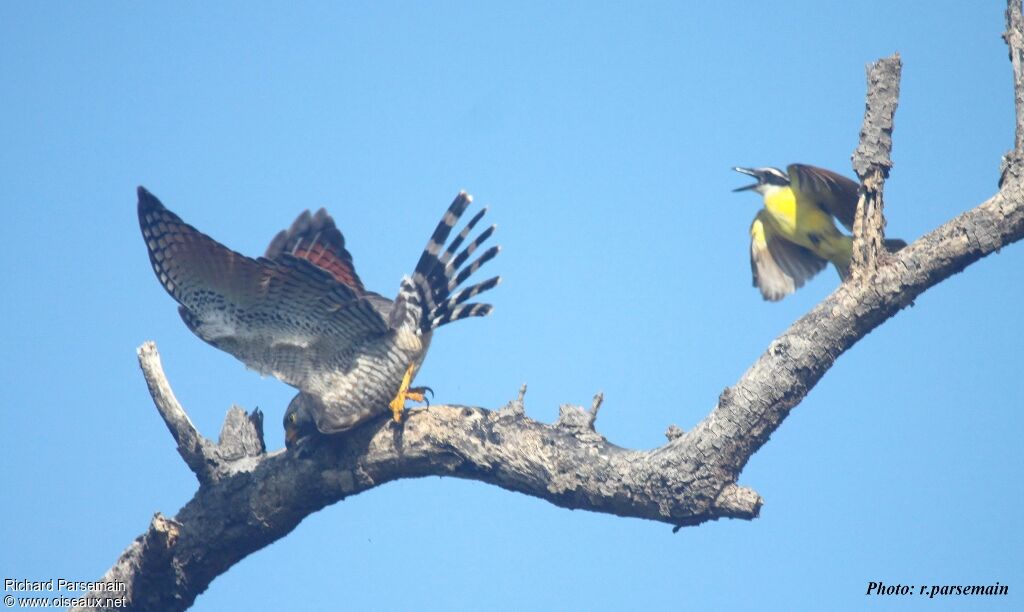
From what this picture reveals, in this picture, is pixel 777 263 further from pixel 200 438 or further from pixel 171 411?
pixel 171 411

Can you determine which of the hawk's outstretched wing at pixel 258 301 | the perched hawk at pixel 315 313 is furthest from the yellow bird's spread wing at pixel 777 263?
the hawk's outstretched wing at pixel 258 301

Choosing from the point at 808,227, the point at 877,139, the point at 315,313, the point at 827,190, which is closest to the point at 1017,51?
the point at 877,139

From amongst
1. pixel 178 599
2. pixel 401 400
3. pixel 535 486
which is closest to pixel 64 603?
pixel 178 599

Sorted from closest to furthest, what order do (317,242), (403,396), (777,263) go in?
(403,396) → (317,242) → (777,263)

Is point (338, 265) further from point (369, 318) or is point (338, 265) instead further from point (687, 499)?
point (687, 499)

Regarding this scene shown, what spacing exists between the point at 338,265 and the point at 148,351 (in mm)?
1572

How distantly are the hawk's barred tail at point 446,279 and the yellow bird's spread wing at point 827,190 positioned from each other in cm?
265

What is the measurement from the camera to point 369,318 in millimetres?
6004

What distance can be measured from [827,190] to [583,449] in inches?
131

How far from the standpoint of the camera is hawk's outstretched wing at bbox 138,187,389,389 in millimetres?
5707

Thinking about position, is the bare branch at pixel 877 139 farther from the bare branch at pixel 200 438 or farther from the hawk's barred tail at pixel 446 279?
the bare branch at pixel 200 438

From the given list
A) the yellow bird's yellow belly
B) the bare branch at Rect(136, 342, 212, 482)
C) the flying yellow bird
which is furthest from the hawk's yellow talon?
the yellow bird's yellow belly

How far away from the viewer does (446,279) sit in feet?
21.3

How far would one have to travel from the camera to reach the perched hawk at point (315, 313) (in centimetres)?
578
